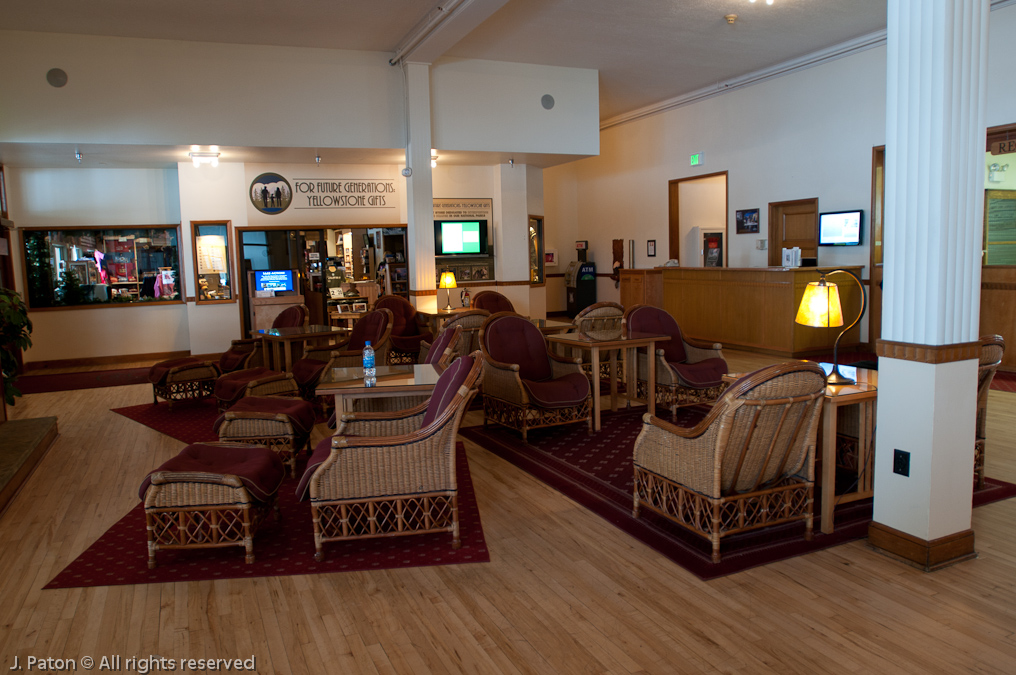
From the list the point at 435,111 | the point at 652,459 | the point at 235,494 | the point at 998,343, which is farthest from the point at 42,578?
the point at 435,111

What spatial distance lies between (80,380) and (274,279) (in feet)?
9.88

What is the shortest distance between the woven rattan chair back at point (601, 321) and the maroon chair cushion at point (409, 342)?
2.84 meters

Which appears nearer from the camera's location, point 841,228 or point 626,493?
point 626,493

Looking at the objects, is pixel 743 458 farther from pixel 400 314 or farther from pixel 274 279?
pixel 274 279

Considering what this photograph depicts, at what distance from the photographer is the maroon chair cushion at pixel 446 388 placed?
12.0 feet

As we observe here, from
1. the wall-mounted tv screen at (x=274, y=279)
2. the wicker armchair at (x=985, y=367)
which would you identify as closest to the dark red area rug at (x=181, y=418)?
the wall-mounted tv screen at (x=274, y=279)

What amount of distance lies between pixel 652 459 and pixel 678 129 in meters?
9.76

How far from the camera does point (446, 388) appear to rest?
3.74 metres

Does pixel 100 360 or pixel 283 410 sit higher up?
pixel 283 410

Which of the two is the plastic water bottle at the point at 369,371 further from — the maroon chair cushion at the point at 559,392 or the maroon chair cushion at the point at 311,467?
the maroon chair cushion at the point at 559,392

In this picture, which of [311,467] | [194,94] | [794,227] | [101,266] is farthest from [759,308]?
[101,266]

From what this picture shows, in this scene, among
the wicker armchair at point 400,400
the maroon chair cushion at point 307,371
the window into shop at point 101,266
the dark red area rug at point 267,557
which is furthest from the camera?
the window into shop at point 101,266

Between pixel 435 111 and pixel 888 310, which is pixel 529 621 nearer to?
pixel 888 310

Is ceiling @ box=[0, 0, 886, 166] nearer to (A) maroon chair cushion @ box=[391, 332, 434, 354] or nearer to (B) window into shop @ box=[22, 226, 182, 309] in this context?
(B) window into shop @ box=[22, 226, 182, 309]
